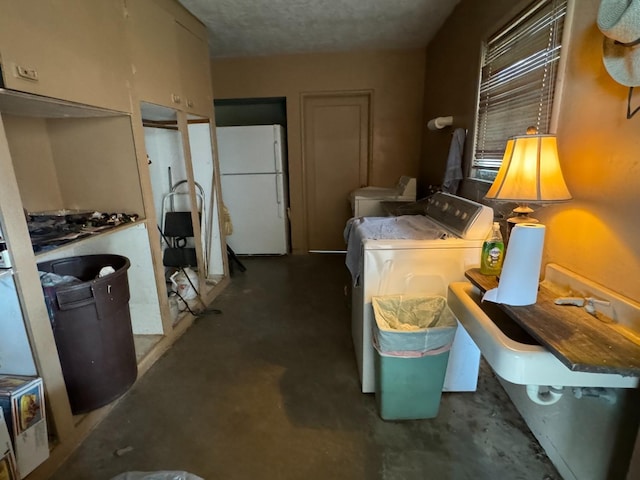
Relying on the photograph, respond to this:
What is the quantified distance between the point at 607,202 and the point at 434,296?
0.84 m

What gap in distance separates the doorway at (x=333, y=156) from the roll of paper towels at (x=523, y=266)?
3259 mm

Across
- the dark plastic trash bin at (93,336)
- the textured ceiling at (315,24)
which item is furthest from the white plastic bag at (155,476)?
the textured ceiling at (315,24)

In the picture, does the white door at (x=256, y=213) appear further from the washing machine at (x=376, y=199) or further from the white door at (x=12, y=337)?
the white door at (x=12, y=337)

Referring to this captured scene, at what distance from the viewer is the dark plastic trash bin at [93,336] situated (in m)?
1.56

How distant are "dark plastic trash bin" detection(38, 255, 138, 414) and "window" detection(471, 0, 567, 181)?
2.24 m

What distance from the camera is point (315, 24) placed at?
3113mm

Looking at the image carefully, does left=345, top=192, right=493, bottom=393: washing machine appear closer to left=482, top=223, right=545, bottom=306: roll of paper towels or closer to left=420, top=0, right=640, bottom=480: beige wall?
left=420, top=0, right=640, bottom=480: beige wall

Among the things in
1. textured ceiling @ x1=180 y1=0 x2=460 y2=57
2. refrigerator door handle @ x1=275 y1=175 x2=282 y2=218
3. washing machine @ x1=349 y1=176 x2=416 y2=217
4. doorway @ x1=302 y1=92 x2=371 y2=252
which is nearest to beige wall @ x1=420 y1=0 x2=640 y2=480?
textured ceiling @ x1=180 y1=0 x2=460 y2=57

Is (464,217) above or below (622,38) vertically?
below

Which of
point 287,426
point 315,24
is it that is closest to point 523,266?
point 287,426

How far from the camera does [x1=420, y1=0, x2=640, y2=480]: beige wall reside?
1053 millimetres

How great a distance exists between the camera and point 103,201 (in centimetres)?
218

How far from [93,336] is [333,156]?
3.36m

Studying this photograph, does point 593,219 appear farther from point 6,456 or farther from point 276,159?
point 276,159
